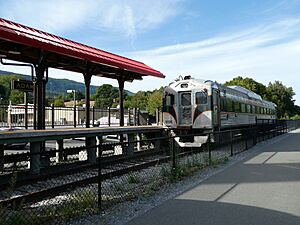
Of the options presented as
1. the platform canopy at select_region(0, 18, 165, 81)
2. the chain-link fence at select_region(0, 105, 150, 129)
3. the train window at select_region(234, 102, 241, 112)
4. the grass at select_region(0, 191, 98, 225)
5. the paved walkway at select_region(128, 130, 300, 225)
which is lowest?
the paved walkway at select_region(128, 130, 300, 225)

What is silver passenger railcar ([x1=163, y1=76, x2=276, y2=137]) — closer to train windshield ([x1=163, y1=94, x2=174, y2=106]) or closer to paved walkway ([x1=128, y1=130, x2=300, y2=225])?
train windshield ([x1=163, y1=94, x2=174, y2=106])

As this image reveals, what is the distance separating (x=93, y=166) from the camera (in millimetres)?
10086

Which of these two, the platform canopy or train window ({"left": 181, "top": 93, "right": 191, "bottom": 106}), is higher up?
the platform canopy

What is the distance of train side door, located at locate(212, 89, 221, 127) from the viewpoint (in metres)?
17.5

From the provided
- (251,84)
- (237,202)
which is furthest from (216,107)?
(251,84)

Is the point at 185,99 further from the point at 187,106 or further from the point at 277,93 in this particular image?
the point at 277,93

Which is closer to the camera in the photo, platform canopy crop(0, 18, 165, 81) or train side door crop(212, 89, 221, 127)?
platform canopy crop(0, 18, 165, 81)

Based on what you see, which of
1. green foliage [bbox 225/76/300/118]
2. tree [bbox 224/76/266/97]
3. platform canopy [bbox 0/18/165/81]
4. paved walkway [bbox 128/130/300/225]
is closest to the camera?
paved walkway [bbox 128/130/300/225]

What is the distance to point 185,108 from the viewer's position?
18422 mm

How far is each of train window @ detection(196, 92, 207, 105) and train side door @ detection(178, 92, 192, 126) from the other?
1.48 feet

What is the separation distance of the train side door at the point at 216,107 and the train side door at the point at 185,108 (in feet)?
4.31

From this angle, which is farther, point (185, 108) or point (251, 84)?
point (251, 84)

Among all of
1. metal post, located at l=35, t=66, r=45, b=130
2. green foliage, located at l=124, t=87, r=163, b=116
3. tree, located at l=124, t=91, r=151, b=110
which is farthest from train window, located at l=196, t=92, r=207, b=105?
tree, located at l=124, t=91, r=151, b=110

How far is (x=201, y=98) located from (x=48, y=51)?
363 inches
